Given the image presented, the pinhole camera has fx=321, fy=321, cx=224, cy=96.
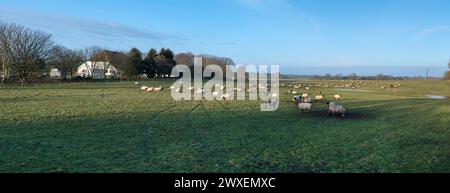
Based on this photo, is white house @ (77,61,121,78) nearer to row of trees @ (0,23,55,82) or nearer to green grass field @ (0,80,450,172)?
row of trees @ (0,23,55,82)

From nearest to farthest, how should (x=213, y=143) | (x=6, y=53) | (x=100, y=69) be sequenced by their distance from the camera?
(x=213, y=143) → (x=6, y=53) → (x=100, y=69)

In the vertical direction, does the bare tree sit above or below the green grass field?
above

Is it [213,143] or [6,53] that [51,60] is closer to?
[6,53]

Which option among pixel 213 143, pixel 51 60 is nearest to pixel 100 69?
pixel 51 60

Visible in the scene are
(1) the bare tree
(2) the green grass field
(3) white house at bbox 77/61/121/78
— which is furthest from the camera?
(3) white house at bbox 77/61/121/78

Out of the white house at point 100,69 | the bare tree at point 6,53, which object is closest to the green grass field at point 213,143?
the bare tree at point 6,53

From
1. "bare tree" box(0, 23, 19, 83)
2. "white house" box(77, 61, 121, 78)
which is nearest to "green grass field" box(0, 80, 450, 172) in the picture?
"bare tree" box(0, 23, 19, 83)

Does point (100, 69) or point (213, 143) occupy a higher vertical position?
point (100, 69)

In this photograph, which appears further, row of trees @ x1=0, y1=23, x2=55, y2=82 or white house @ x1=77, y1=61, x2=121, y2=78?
white house @ x1=77, y1=61, x2=121, y2=78

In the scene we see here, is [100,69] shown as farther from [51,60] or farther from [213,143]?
[213,143]

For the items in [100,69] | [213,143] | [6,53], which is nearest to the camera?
[213,143]

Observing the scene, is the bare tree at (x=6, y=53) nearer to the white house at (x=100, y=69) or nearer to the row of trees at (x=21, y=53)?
the row of trees at (x=21, y=53)

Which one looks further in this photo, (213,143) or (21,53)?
(21,53)
